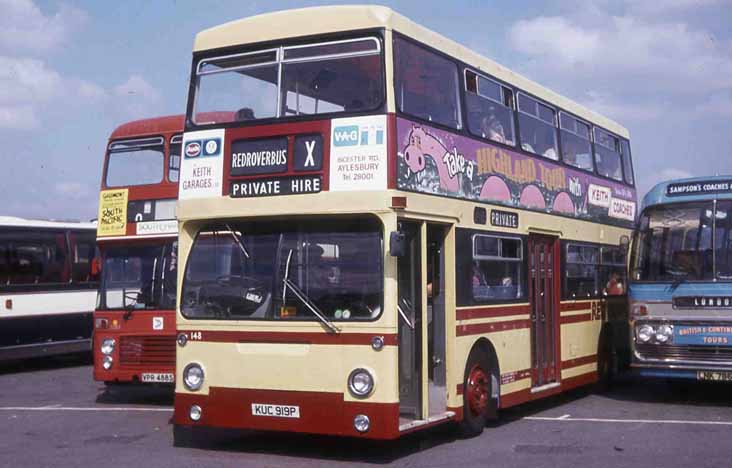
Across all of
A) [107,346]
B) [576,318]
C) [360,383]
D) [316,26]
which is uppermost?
[316,26]

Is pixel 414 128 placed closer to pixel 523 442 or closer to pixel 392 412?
pixel 392 412

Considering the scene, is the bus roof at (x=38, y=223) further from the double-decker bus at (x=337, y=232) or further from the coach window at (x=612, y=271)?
the coach window at (x=612, y=271)

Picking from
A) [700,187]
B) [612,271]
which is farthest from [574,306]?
[700,187]

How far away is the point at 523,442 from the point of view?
1189cm

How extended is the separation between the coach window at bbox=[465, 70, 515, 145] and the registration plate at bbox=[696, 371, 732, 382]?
4425 mm

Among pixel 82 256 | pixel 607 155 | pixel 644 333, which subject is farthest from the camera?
pixel 82 256

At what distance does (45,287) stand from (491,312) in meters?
12.3

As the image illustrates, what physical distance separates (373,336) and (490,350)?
3043 mm

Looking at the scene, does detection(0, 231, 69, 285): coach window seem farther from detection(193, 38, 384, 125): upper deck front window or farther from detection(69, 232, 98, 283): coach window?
detection(193, 38, 384, 125): upper deck front window

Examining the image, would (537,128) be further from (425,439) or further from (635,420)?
(425,439)

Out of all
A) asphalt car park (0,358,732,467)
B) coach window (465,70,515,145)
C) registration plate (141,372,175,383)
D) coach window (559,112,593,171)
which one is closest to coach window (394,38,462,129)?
coach window (465,70,515,145)

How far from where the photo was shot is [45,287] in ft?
71.1

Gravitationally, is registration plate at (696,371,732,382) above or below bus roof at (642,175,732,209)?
below

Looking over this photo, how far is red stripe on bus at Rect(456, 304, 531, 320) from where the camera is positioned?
12.0 meters
